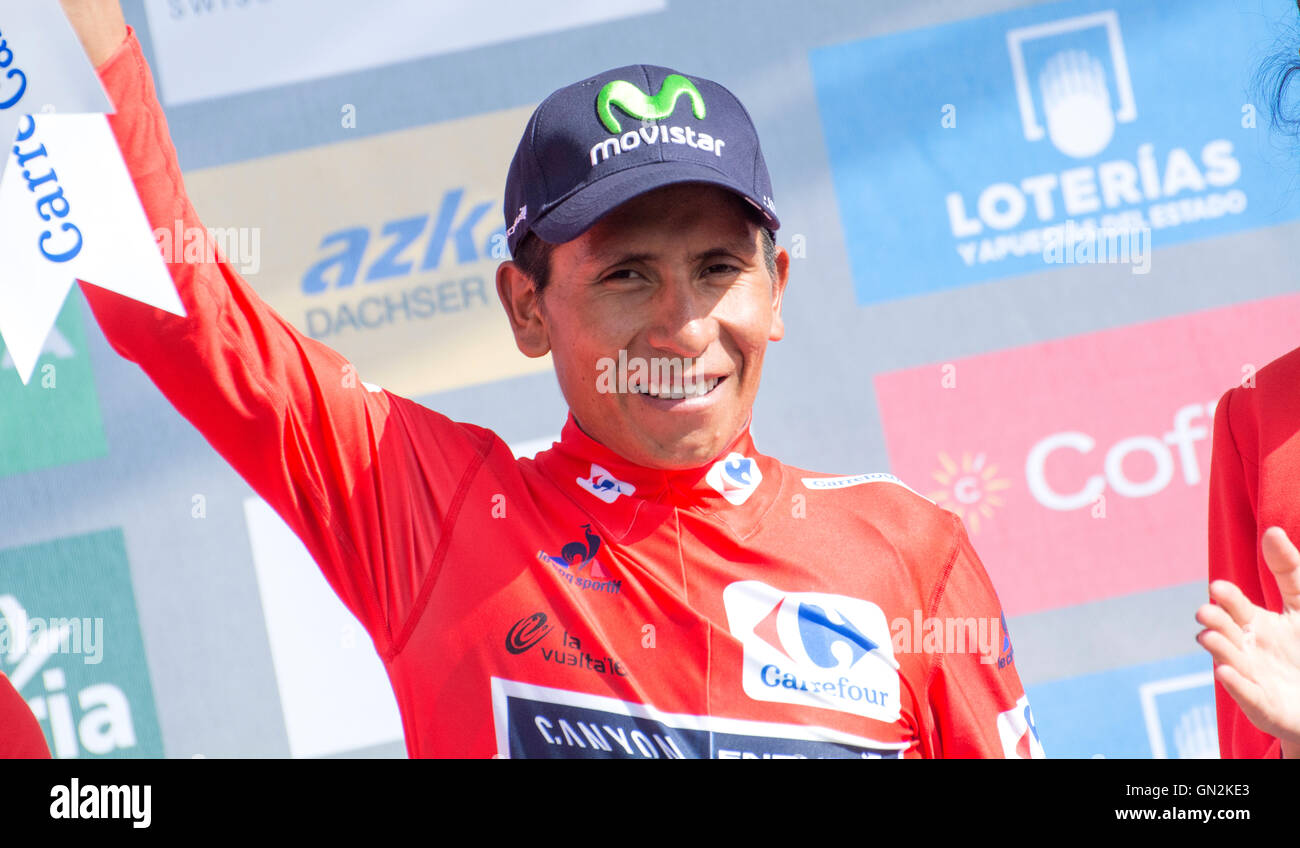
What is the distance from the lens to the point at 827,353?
7.43 ft

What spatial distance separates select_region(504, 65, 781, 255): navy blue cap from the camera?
44.5 inches

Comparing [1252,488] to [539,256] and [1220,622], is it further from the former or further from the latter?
[539,256]

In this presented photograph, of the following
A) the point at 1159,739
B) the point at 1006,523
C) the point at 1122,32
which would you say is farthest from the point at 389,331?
the point at 1159,739

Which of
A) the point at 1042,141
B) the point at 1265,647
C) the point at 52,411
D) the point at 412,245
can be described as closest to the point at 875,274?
the point at 1042,141

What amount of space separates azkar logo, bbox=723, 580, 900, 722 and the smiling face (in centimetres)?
17

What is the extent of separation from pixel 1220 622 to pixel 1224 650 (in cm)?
2

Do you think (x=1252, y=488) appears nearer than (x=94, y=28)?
No

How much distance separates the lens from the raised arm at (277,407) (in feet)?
3.68

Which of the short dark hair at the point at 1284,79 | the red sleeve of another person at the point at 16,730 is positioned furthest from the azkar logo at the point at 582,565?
the short dark hair at the point at 1284,79

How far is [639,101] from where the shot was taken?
117 cm

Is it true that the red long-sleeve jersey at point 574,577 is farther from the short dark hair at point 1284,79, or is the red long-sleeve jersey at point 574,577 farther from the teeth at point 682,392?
the short dark hair at point 1284,79

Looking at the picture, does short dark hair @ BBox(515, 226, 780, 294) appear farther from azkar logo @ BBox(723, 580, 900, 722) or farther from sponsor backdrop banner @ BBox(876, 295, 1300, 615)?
sponsor backdrop banner @ BBox(876, 295, 1300, 615)

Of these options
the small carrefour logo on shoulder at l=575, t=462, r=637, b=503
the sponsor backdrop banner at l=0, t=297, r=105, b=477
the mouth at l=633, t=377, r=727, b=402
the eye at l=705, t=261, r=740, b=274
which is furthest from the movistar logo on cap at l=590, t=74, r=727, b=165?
the sponsor backdrop banner at l=0, t=297, r=105, b=477
